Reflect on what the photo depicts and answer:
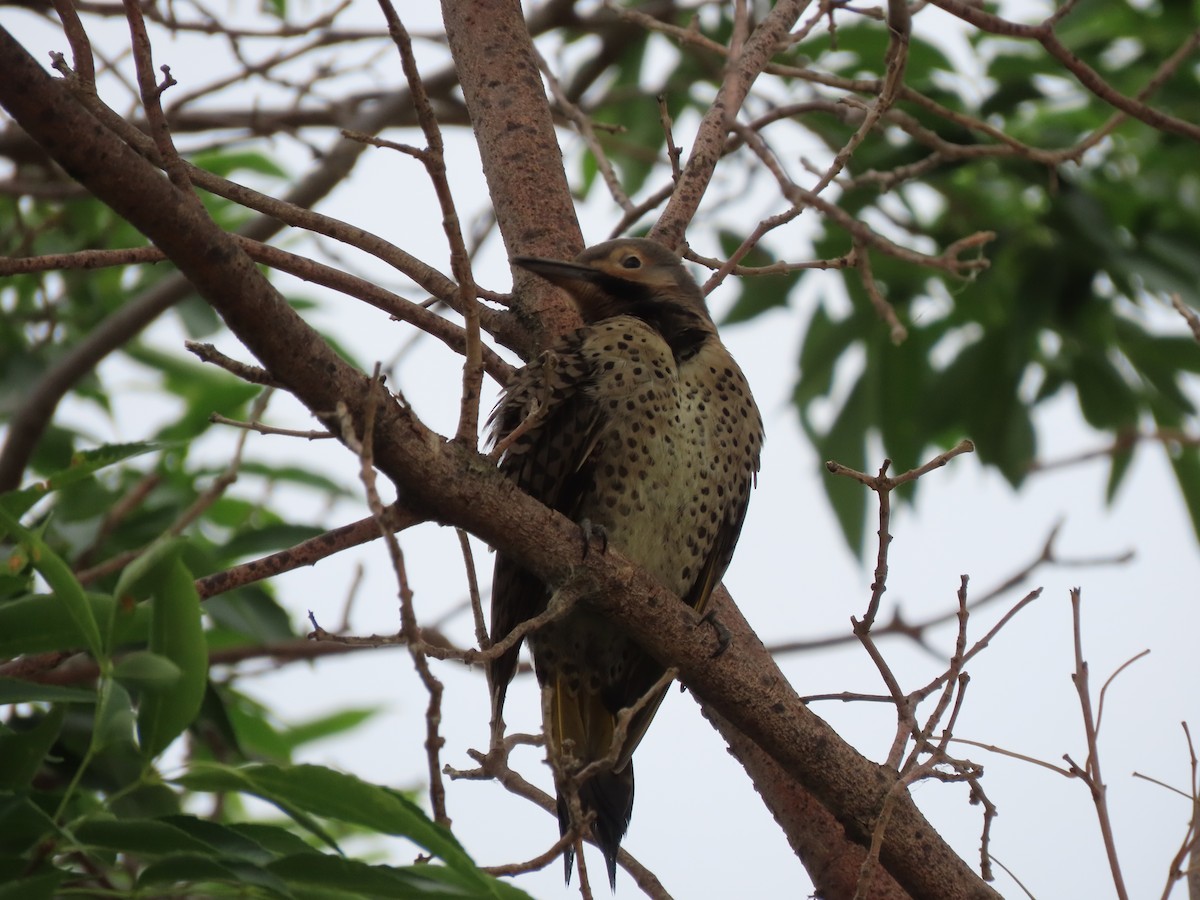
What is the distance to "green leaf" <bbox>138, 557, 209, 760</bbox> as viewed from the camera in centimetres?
169

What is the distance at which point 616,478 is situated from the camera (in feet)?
11.3

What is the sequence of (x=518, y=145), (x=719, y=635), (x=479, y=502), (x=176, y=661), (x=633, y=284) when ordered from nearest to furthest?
1. (x=176, y=661)
2. (x=479, y=502)
3. (x=719, y=635)
4. (x=518, y=145)
5. (x=633, y=284)

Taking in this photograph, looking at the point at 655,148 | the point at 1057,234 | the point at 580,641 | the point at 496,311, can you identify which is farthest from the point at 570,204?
the point at 655,148

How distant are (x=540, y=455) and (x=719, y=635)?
0.90 m

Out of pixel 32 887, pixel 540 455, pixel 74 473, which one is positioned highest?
pixel 540 455

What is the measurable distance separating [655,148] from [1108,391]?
2.06 m

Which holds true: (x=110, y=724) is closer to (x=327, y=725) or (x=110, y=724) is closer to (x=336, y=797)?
(x=336, y=797)

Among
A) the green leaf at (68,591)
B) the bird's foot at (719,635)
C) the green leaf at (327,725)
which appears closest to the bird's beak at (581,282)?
the bird's foot at (719,635)

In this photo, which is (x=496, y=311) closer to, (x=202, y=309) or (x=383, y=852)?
(x=202, y=309)

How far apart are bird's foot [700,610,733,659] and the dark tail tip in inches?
25.1

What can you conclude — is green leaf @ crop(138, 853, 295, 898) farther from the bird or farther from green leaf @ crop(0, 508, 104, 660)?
the bird

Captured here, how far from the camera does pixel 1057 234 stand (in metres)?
4.63

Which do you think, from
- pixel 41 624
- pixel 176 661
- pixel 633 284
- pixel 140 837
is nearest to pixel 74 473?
pixel 41 624

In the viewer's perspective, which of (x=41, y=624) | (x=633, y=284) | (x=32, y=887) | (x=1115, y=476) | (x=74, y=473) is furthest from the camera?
(x=1115, y=476)
